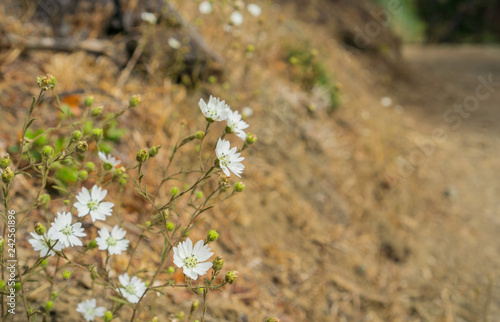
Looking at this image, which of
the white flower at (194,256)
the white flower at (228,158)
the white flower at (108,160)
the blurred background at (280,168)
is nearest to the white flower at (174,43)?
the blurred background at (280,168)

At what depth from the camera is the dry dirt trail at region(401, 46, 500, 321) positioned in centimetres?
276

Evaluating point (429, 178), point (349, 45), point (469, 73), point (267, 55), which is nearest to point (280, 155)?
point (267, 55)

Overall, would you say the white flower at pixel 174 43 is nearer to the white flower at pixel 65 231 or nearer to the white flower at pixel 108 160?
the white flower at pixel 108 160

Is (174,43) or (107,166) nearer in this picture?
(107,166)

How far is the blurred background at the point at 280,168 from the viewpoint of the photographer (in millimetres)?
2213

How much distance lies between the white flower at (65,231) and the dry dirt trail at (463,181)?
5.08 ft

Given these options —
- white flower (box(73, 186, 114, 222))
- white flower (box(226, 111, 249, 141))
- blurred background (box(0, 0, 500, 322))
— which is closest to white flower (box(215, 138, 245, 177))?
white flower (box(226, 111, 249, 141))

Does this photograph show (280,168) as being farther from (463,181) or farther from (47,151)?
(463,181)

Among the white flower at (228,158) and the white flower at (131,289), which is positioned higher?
the white flower at (131,289)

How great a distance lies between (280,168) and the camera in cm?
288

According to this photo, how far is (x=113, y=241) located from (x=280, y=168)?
1869mm

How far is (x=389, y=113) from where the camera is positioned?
199 inches

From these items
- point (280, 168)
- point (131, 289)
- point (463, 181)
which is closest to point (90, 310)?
point (131, 289)

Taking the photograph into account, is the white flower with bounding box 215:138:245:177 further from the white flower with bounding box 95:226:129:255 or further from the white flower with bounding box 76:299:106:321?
the white flower with bounding box 76:299:106:321
